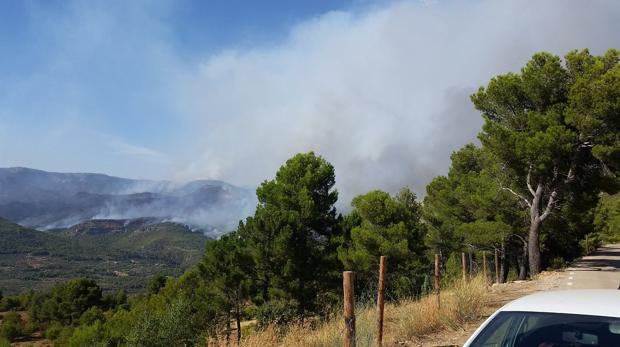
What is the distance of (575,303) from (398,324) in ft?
19.6

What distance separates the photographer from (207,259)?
32.3 m

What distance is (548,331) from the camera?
3250 mm

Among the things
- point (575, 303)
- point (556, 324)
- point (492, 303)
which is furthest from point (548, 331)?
point (492, 303)

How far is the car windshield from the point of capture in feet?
10.00

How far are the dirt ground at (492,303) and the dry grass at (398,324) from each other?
0.19 meters

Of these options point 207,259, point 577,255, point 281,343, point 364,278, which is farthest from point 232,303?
point 577,255

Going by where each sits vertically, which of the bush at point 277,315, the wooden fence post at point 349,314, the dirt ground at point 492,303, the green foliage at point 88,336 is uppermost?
the wooden fence post at point 349,314

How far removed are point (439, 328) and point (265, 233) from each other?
22191 mm

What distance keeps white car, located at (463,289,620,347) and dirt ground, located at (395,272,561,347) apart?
463 cm

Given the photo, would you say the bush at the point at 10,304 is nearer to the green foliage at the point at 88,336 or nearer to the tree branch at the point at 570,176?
the green foliage at the point at 88,336

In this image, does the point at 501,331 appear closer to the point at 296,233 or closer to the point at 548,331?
the point at 548,331

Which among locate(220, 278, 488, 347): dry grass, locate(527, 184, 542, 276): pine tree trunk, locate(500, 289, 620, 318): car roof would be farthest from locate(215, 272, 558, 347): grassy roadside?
locate(527, 184, 542, 276): pine tree trunk

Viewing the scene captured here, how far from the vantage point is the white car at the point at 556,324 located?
10.0 feet

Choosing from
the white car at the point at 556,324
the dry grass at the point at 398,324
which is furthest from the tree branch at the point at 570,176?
the white car at the point at 556,324
